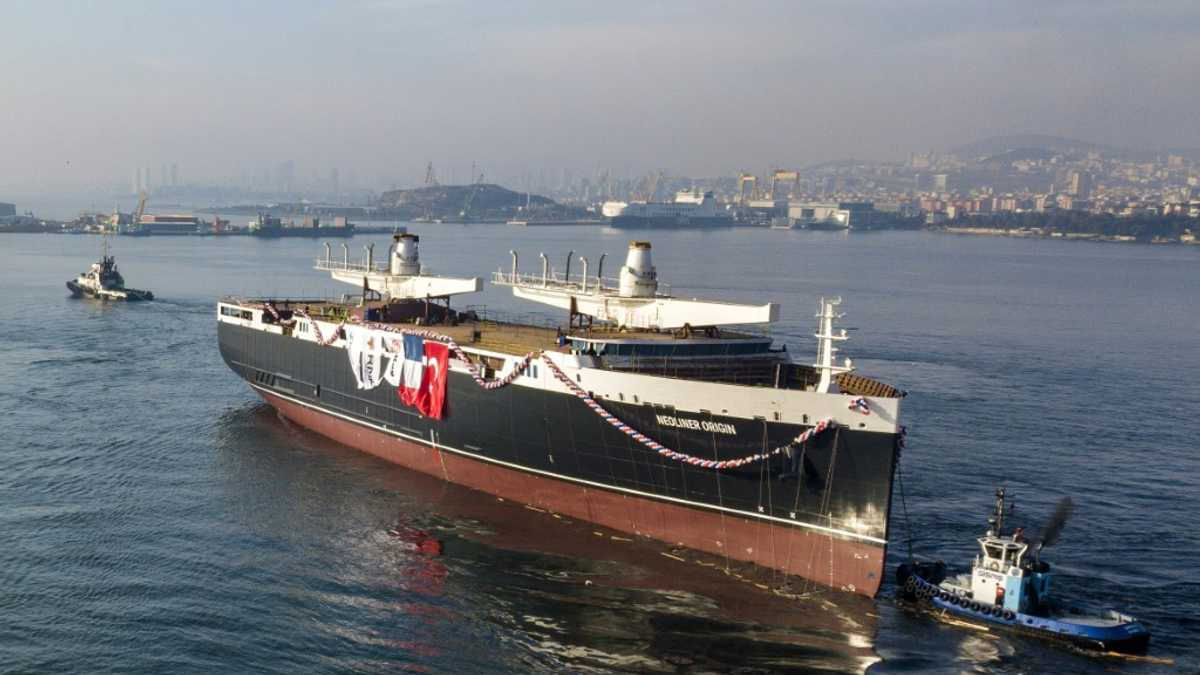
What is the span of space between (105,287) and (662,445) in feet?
189

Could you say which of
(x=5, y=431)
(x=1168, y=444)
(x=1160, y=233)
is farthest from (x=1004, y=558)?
(x=1160, y=233)

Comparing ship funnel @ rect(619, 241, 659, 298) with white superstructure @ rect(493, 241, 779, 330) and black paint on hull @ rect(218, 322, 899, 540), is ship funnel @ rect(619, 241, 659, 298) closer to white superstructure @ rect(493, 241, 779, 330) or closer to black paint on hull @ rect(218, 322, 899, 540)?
white superstructure @ rect(493, 241, 779, 330)

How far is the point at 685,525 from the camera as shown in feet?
78.0

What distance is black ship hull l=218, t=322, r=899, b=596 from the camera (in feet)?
70.2

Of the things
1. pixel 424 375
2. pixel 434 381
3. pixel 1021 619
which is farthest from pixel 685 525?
pixel 424 375

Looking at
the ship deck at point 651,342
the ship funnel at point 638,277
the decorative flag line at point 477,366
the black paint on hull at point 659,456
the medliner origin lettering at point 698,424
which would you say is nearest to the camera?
the black paint on hull at point 659,456

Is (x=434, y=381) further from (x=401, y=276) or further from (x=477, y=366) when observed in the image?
(x=401, y=276)

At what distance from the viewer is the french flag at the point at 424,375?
2861 cm

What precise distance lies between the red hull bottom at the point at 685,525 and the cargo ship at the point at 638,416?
0.13 feet

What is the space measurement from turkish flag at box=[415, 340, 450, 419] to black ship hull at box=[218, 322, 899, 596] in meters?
0.28

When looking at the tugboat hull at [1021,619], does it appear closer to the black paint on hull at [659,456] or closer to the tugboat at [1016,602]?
the tugboat at [1016,602]

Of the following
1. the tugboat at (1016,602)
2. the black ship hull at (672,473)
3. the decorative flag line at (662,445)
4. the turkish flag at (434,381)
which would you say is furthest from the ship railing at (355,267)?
the tugboat at (1016,602)

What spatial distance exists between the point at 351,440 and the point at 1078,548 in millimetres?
20355

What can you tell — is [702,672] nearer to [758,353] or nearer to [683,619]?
[683,619]
